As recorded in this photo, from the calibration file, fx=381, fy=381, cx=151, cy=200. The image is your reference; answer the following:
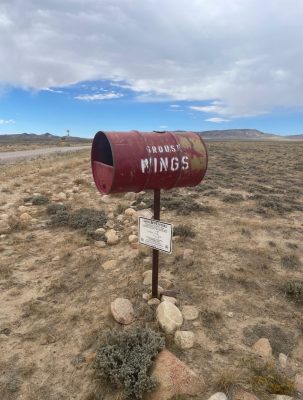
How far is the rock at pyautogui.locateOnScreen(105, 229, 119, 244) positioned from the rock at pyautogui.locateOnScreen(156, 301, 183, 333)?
302 cm

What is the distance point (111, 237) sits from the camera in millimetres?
7918

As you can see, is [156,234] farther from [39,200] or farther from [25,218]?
[39,200]

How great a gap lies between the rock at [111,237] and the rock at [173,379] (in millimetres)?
3946

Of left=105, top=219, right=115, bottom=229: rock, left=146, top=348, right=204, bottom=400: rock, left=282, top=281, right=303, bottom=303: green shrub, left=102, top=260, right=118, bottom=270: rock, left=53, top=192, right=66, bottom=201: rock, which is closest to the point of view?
left=146, top=348, right=204, bottom=400: rock

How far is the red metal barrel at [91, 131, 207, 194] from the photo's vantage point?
4.26 metres

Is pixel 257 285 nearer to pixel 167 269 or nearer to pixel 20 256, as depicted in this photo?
pixel 167 269

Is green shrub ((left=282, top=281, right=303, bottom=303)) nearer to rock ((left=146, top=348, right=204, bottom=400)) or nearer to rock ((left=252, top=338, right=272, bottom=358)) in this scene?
rock ((left=252, top=338, right=272, bottom=358))

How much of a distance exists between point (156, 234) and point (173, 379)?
69.4 inches

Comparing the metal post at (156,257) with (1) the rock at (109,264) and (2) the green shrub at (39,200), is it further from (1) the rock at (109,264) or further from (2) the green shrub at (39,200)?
(2) the green shrub at (39,200)

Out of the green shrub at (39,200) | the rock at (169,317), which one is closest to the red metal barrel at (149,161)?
the rock at (169,317)

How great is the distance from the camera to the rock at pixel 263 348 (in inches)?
170

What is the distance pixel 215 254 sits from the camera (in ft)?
23.2

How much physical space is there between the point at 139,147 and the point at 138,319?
7.40 feet

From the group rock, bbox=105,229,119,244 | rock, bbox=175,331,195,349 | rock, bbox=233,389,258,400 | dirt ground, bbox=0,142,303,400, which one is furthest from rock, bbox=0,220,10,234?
rock, bbox=233,389,258,400
